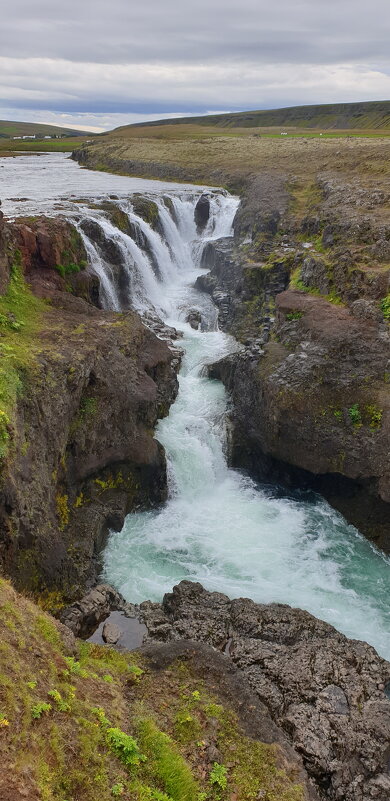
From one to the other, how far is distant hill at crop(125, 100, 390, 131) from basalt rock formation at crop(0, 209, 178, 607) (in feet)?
373

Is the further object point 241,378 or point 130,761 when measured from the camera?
point 241,378

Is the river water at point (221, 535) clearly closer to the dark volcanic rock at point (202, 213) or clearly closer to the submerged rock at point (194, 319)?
the submerged rock at point (194, 319)

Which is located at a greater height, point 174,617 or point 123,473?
point 123,473

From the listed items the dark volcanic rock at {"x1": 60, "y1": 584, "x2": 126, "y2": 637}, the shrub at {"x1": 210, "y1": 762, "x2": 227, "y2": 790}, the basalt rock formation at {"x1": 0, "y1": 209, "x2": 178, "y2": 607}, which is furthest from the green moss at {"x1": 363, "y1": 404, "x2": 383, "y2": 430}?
the shrub at {"x1": 210, "y1": 762, "x2": 227, "y2": 790}

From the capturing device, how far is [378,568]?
17719 millimetres

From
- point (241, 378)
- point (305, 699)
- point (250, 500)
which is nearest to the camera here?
point (305, 699)

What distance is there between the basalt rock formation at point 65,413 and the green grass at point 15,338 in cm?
4

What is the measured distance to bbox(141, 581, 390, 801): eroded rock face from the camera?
31.5ft

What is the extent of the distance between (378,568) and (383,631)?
2.88 m

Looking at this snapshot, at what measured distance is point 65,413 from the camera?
1655cm

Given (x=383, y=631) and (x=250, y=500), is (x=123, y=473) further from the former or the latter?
(x=383, y=631)

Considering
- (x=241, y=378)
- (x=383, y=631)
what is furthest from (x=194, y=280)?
(x=383, y=631)

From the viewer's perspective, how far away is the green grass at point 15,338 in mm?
13671

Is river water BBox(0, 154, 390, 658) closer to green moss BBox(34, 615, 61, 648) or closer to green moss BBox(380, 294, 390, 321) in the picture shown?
green moss BBox(34, 615, 61, 648)
